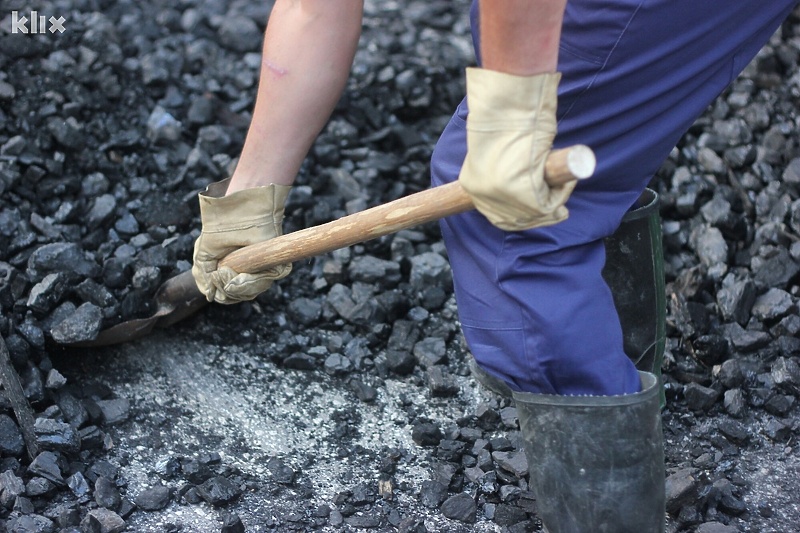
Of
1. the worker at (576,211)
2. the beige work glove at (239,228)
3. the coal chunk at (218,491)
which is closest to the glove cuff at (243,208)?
the beige work glove at (239,228)

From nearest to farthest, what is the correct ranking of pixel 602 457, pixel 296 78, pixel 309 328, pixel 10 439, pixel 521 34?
1. pixel 521 34
2. pixel 602 457
3. pixel 296 78
4. pixel 10 439
5. pixel 309 328

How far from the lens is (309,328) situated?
9.45ft

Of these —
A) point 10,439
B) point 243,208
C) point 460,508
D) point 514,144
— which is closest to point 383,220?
point 514,144

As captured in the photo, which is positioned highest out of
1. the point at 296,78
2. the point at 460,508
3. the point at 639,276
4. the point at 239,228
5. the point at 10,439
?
the point at 296,78

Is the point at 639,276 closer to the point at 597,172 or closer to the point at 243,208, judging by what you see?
the point at 597,172

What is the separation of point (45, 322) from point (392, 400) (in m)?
1.02

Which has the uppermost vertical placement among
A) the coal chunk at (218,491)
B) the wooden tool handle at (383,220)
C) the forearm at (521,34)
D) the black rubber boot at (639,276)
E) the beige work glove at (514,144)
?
the forearm at (521,34)

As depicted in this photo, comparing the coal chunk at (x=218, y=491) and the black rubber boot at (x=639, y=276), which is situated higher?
the black rubber boot at (x=639, y=276)

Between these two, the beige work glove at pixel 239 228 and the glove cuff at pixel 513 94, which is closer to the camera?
the glove cuff at pixel 513 94

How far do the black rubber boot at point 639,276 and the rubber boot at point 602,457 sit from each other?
1.15 ft

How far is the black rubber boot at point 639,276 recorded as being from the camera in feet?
7.24

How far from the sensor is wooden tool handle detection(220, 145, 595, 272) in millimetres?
1632

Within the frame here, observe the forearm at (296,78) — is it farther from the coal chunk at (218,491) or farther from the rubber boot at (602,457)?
the rubber boot at (602,457)

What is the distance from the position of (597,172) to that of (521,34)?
37 centimetres
